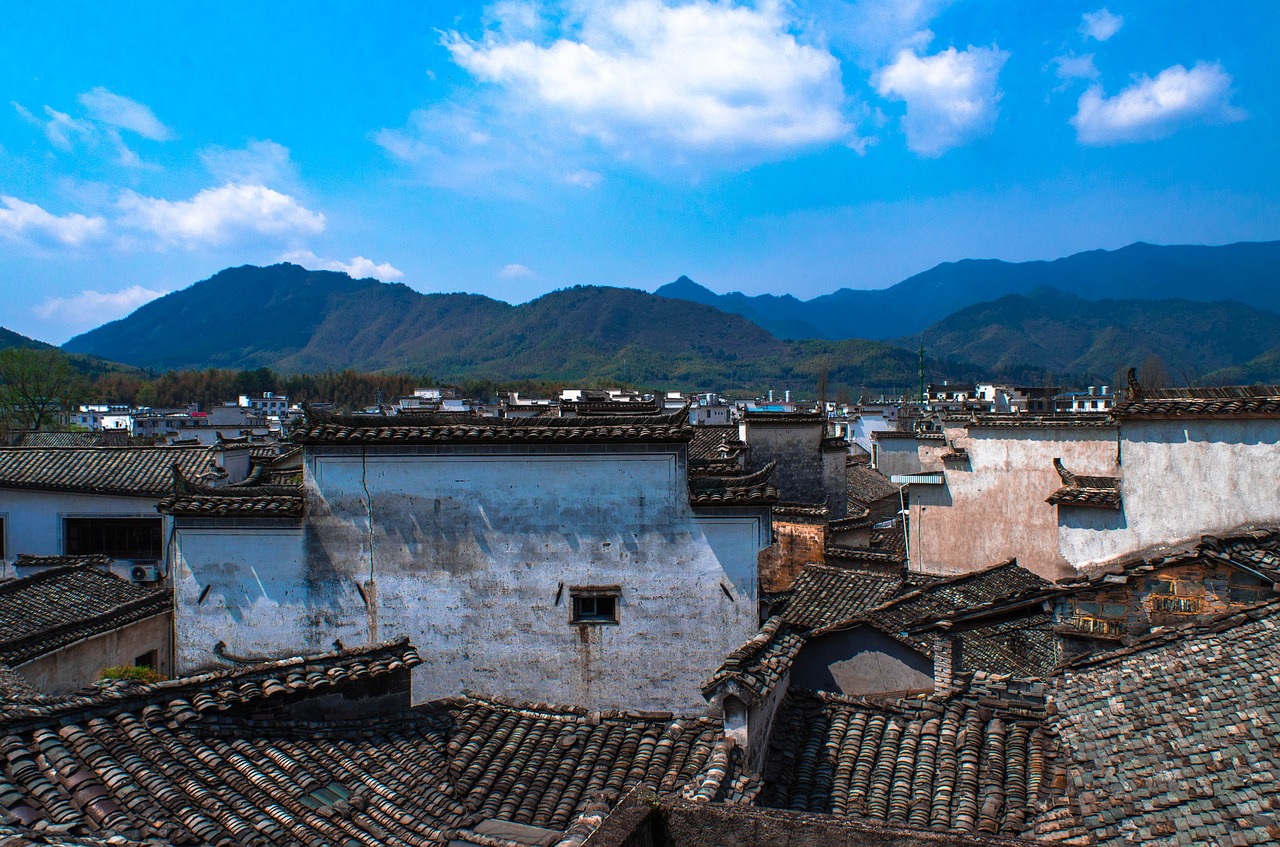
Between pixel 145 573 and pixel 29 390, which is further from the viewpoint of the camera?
pixel 29 390

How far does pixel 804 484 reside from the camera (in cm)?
2916

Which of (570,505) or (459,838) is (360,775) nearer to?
(459,838)

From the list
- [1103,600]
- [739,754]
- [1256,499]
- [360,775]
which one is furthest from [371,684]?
[1256,499]

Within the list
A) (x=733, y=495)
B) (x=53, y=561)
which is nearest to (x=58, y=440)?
(x=53, y=561)

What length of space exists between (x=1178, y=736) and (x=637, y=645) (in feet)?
20.7

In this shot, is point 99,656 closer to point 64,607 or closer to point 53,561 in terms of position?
point 64,607

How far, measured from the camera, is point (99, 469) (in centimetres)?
2186

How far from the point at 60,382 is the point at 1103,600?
67.9 metres

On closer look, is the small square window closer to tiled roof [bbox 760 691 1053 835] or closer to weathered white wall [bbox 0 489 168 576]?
tiled roof [bbox 760 691 1053 835]

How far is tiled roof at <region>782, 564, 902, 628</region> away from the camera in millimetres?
14586

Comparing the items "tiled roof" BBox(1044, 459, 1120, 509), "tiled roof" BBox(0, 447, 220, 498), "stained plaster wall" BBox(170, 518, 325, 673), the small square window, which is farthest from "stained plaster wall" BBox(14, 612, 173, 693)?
"tiled roof" BBox(1044, 459, 1120, 509)

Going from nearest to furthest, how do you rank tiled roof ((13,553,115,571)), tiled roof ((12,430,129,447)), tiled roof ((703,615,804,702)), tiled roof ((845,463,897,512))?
tiled roof ((703,615,804,702)) → tiled roof ((13,553,115,571)) → tiled roof ((845,463,897,512)) → tiled roof ((12,430,129,447))

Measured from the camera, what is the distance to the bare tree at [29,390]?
56344mm

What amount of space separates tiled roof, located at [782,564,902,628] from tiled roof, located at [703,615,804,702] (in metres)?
5.49
